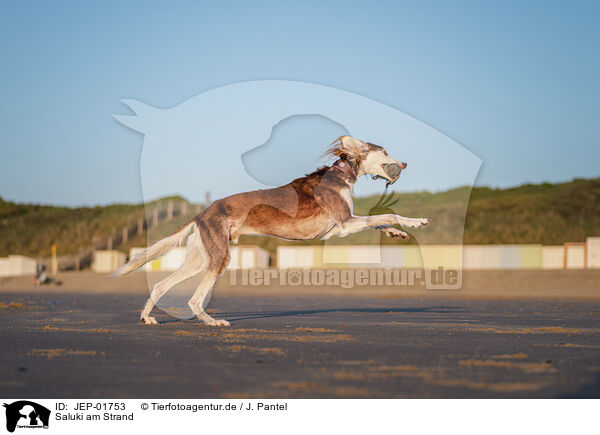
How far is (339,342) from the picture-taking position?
872 centimetres

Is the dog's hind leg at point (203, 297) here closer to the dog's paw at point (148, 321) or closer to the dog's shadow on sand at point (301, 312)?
the dog's paw at point (148, 321)

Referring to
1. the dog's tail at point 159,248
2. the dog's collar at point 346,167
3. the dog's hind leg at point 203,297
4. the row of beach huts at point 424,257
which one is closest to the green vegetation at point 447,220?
the row of beach huts at point 424,257

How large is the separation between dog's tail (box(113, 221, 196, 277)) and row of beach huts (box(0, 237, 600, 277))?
33.6m

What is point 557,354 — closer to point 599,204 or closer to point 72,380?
point 72,380

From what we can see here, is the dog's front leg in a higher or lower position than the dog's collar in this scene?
lower

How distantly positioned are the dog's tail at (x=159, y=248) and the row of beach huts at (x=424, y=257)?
110ft

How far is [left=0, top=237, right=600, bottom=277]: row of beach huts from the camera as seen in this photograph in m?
45.3

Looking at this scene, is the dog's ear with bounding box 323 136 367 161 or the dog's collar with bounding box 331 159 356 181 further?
the dog's ear with bounding box 323 136 367 161

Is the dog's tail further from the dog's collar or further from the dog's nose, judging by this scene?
the dog's nose

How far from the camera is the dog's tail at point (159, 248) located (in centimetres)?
1145

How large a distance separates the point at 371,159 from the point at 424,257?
1537 inches
